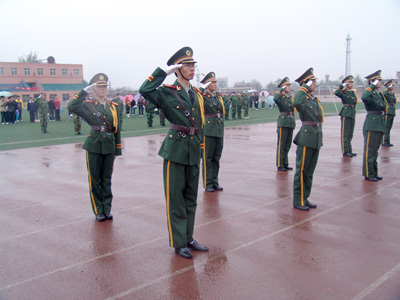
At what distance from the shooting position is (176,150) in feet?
13.1

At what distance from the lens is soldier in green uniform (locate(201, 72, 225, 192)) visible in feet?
21.8

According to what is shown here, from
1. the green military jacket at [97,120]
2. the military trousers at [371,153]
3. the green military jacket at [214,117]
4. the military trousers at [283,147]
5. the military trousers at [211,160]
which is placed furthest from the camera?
the military trousers at [283,147]

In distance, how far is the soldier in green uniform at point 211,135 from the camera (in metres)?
6.64

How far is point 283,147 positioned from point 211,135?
2.32 m

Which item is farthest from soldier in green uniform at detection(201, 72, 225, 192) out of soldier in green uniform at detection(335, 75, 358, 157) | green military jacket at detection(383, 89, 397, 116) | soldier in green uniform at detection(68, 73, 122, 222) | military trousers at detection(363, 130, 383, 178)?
green military jacket at detection(383, 89, 397, 116)

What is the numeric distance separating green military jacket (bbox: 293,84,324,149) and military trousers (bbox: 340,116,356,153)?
461cm

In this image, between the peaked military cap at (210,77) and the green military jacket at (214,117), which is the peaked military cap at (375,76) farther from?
the peaked military cap at (210,77)

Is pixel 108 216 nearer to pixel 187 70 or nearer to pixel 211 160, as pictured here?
pixel 211 160

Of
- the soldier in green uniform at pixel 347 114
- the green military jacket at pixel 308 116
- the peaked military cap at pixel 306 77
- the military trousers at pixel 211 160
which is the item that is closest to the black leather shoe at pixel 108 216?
the military trousers at pixel 211 160

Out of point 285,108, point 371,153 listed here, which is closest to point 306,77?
point 371,153

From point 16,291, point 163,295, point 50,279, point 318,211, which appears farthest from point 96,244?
point 318,211

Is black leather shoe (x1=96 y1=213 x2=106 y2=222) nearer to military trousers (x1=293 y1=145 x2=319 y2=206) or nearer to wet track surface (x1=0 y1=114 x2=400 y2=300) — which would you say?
wet track surface (x1=0 y1=114 x2=400 y2=300)

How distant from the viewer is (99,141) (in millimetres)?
5094

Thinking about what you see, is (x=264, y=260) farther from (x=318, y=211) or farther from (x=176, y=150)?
(x=318, y=211)
